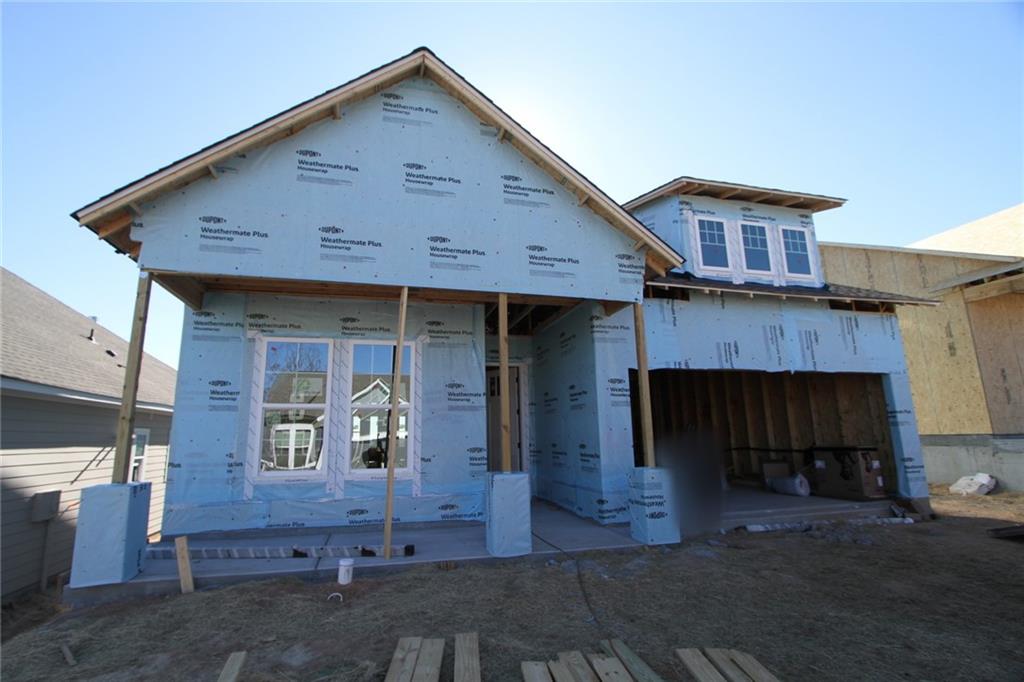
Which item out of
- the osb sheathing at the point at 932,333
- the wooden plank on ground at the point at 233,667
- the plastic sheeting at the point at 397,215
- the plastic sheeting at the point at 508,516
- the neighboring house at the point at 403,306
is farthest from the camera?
the osb sheathing at the point at 932,333

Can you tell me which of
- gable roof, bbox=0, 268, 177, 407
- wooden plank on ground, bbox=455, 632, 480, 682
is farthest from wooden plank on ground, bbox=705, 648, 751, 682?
gable roof, bbox=0, 268, 177, 407

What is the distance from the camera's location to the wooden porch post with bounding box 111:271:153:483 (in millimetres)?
5305

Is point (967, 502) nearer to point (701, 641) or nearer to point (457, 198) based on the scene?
point (701, 641)

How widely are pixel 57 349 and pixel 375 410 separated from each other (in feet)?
23.0

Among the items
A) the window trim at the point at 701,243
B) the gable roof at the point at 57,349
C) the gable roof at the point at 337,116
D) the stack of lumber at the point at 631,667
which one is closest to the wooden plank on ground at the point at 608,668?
the stack of lumber at the point at 631,667

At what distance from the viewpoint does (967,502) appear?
37.2 ft

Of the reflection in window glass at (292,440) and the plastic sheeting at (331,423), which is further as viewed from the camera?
the reflection in window glass at (292,440)

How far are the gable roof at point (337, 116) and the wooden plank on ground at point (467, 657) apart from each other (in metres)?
5.85

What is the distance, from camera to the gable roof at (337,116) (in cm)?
580

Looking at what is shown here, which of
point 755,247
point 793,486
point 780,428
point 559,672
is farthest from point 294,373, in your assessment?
point 780,428

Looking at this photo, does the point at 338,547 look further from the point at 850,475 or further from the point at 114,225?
the point at 850,475

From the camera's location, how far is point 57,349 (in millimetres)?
9625

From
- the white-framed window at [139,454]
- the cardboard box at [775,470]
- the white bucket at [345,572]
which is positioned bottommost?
the white bucket at [345,572]

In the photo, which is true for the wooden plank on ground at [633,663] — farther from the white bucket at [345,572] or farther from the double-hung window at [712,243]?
the double-hung window at [712,243]
